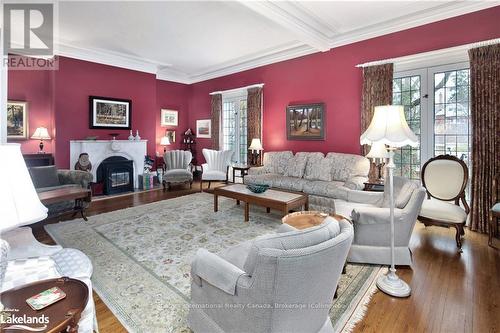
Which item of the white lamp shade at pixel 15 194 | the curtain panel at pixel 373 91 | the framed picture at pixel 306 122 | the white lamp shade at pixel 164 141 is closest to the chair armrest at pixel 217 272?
the white lamp shade at pixel 15 194

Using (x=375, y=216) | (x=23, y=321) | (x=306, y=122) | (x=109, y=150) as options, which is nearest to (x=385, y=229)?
(x=375, y=216)

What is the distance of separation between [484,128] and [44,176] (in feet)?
23.3

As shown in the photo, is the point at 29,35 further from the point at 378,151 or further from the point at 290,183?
the point at 378,151

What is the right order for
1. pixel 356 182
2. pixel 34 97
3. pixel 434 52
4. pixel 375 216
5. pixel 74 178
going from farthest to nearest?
pixel 34 97 < pixel 74 178 < pixel 356 182 < pixel 434 52 < pixel 375 216

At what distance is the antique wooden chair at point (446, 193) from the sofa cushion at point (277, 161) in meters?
2.65

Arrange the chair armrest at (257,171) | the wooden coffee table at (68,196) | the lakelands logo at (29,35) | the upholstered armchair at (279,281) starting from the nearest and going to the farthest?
the upholstered armchair at (279,281) < the wooden coffee table at (68,196) < the lakelands logo at (29,35) < the chair armrest at (257,171)

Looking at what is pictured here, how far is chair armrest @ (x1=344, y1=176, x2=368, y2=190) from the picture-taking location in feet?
14.6

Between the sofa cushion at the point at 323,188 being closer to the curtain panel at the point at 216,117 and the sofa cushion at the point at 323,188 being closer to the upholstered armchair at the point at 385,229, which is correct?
the upholstered armchair at the point at 385,229

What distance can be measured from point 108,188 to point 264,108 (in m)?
4.35

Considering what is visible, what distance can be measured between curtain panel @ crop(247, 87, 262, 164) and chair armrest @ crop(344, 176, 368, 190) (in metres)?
2.78

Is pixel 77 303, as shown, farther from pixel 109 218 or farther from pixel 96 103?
pixel 96 103

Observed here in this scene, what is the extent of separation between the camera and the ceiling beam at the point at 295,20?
12.1ft

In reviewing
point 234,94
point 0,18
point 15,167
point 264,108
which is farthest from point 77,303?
point 234,94

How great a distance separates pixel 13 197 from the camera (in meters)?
1.14
